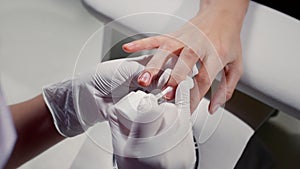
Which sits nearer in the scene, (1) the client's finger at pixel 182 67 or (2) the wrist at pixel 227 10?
(1) the client's finger at pixel 182 67

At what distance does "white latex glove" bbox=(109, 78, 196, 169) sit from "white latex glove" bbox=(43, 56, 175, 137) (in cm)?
4

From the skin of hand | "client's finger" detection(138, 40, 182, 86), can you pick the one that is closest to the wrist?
the skin of hand

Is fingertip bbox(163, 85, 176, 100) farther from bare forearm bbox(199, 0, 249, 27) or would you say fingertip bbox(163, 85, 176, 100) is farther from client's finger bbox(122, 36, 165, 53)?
bare forearm bbox(199, 0, 249, 27)

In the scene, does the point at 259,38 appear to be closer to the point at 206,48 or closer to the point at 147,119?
the point at 206,48

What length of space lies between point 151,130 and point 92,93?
145mm

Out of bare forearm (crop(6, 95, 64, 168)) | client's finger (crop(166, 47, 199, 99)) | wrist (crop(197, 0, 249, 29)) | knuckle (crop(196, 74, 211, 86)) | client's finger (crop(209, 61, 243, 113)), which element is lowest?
bare forearm (crop(6, 95, 64, 168))

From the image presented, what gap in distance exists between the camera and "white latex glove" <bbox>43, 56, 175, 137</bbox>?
2.19 ft

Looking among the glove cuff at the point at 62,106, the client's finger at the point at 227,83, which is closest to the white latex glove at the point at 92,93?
the glove cuff at the point at 62,106

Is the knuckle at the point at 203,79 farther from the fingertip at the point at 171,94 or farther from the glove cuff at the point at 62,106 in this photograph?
the glove cuff at the point at 62,106

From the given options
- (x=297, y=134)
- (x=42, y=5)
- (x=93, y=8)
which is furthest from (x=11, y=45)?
(x=297, y=134)

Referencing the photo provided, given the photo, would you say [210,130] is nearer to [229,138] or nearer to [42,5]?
[229,138]

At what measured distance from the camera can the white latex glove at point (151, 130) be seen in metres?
0.60

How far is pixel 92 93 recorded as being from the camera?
2.30 ft

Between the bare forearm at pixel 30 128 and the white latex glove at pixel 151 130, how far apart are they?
19 centimetres
